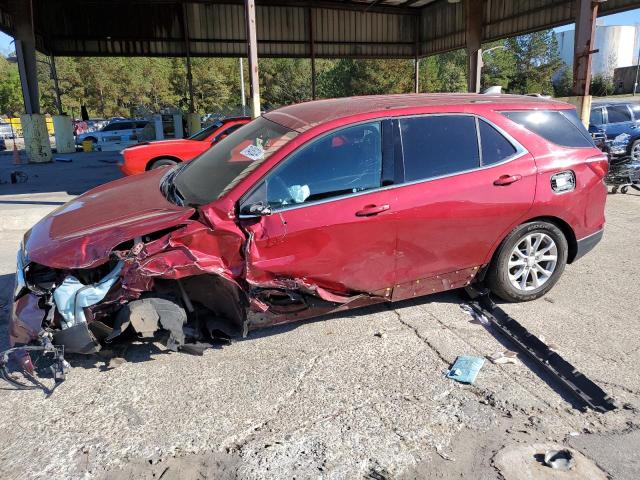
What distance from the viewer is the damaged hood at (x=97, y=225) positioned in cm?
323

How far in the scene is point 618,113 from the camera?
1356cm

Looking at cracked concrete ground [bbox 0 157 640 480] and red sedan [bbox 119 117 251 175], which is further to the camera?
red sedan [bbox 119 117 251 175]

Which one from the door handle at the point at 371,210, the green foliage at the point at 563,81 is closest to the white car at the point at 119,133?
the door handle at the point at 371,210

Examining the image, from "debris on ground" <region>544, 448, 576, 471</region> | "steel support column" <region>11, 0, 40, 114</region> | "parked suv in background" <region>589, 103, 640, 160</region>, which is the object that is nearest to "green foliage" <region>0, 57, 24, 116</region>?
"steel support column" <region>11, 0, 40, 114</region>

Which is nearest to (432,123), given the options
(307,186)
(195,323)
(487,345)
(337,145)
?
(337,145)

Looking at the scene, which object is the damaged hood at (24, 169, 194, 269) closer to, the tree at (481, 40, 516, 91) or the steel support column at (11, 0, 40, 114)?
the steel support column at (11, 0, 40, 114)

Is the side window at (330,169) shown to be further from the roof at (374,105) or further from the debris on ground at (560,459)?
the debris on ground at (560,459)

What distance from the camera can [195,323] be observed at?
3629 mm

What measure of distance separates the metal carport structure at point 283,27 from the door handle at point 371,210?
16130 millimetres

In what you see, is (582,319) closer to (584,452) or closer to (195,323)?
(584,452)

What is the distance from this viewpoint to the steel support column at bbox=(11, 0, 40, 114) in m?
16.2

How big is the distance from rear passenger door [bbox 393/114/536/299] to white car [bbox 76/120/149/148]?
81.0 feet

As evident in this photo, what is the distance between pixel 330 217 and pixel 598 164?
103 inches

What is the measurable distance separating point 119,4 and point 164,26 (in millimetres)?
1908
